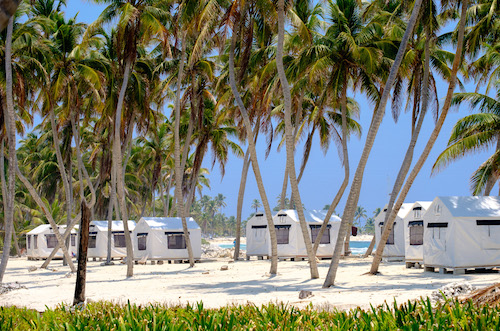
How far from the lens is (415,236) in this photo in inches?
854

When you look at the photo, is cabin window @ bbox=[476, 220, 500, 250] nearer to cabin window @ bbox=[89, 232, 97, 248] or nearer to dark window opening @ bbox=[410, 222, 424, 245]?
dark window opening @ bbox=[410, 222, 424, 245]

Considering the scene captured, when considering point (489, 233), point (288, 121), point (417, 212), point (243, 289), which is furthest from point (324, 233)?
point (243, 289)

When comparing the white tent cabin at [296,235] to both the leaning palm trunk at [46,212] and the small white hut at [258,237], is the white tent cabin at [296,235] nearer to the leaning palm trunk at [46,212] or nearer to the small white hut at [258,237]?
the small white hut at [258,237]

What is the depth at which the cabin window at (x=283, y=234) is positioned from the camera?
94.5 ft

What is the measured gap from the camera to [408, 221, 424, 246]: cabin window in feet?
70.4

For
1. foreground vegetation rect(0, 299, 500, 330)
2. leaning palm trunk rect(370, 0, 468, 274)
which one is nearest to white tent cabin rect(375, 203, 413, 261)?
leaning palm trunk rect(370, 0, 468, 274)

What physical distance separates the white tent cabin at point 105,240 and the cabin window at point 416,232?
58.7 ft

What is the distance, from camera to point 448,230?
1759 cm

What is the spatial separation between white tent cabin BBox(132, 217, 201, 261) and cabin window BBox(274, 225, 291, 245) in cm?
419

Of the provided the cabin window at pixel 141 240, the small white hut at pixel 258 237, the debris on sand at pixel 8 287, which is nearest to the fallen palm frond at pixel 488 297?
the debris on sand at pixel 8 287

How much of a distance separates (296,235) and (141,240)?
8203 mm

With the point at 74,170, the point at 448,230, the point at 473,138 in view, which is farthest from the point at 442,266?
the point at 74,170

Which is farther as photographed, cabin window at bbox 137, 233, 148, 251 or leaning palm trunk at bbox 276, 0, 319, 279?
cabin window at bbox 137, 233, 148, 251

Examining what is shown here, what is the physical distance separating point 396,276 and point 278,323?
12.9 metres
